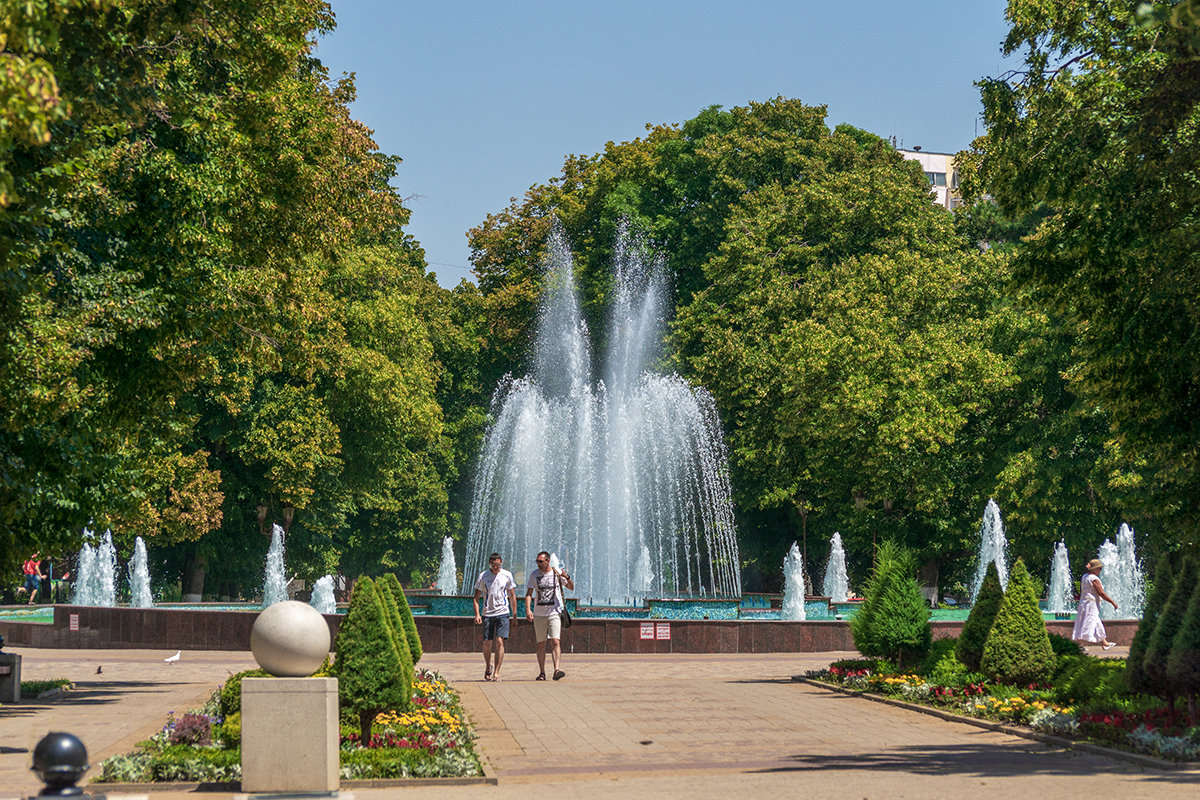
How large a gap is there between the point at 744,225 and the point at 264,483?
58.4 feet

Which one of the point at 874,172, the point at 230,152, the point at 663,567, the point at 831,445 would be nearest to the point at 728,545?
the point at 663,567

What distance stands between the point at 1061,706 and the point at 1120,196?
5375 millimetres

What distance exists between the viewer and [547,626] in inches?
793

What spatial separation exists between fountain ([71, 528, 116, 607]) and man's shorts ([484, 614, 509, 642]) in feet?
76.0


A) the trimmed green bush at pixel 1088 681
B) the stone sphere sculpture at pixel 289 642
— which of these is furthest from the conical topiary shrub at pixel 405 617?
the trimmed green bush at pixel 1088 681

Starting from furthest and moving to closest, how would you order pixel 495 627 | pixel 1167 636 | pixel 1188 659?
pixel 495 627 < pixel 1167 636 < pixel 1188 659

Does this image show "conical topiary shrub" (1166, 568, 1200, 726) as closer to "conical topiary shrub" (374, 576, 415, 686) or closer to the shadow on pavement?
the shadow on pavement

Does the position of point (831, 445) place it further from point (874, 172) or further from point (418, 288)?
point (418, 288)

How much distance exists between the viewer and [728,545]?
44688 millimetres

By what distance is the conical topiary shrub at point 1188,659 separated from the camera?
38.2ft

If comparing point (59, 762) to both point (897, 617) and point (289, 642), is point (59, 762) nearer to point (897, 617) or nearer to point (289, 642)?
point (289, 642)

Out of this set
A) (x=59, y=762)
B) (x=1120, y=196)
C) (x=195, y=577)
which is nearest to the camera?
(x=59, y=762)

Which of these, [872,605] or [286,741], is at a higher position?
[872,605]

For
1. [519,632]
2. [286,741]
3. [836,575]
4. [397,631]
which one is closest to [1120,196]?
[397,631]
